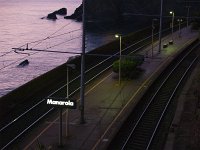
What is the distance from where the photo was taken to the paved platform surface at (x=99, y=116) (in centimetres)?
2619

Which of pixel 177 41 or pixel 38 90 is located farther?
pixel 177 41

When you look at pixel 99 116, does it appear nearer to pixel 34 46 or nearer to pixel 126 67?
pixel 126 67

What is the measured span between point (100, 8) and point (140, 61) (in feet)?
394

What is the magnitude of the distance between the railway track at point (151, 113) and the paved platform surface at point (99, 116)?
0.58 m

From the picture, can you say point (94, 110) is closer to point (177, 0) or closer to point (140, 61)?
point (140, 61)

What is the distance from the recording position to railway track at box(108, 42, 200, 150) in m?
26.8

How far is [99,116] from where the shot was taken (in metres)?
31.4

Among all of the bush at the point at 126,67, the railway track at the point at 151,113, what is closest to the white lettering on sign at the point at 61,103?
the railway track at the point at 151,113

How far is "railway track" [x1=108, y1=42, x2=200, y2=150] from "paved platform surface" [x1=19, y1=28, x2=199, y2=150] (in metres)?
0.58

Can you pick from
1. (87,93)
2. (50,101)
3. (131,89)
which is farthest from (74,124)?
(131,89)

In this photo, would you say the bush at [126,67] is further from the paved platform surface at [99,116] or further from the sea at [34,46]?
the sea at [34,46]

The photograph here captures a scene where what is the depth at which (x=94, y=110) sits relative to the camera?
32906 mm

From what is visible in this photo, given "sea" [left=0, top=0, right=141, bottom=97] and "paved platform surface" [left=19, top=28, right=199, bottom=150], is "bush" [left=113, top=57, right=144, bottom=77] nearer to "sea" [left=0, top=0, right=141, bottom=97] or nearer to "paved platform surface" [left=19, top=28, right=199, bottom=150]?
"paved platform surface" [left=19, top=28, right=199, bottom=150]

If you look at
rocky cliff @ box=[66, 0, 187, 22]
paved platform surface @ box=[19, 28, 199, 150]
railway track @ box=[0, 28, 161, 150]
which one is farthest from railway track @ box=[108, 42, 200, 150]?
rocky cliff @ box=[66, 0, 187, 22]
